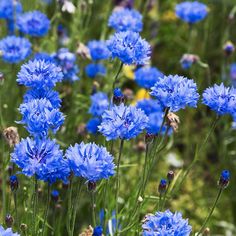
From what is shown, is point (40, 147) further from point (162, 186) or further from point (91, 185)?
point (162, 186)

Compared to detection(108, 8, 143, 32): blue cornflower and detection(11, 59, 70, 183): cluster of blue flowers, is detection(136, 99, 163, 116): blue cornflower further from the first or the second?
detection(11, 59, 70, 183): cluster of blue flowers

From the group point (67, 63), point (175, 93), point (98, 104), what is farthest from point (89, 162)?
point (67, 63)

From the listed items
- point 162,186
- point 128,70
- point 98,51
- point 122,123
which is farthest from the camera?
point 128,70

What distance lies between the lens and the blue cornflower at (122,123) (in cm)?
165

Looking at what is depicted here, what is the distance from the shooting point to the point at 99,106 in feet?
8.47

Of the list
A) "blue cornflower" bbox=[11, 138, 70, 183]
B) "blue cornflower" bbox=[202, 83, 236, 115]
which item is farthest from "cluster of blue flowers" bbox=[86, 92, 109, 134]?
"blue cornflower" bbox=[11, 138, 70, 183]

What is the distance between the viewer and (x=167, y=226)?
151 cm

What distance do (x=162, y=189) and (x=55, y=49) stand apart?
4.80ft

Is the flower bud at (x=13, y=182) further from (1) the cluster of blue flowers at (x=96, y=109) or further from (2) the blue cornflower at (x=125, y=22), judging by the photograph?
(2) the blue cornflower at (x=125, y=22)

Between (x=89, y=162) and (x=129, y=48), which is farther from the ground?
(x=129, y=48)

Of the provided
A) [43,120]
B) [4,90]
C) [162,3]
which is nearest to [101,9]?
[162,3]

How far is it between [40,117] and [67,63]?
108cm

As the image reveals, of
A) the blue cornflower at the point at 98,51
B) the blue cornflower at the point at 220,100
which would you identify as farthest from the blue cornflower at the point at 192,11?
the blue cornflower at the point at 220,100

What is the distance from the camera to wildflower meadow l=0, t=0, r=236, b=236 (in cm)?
165
